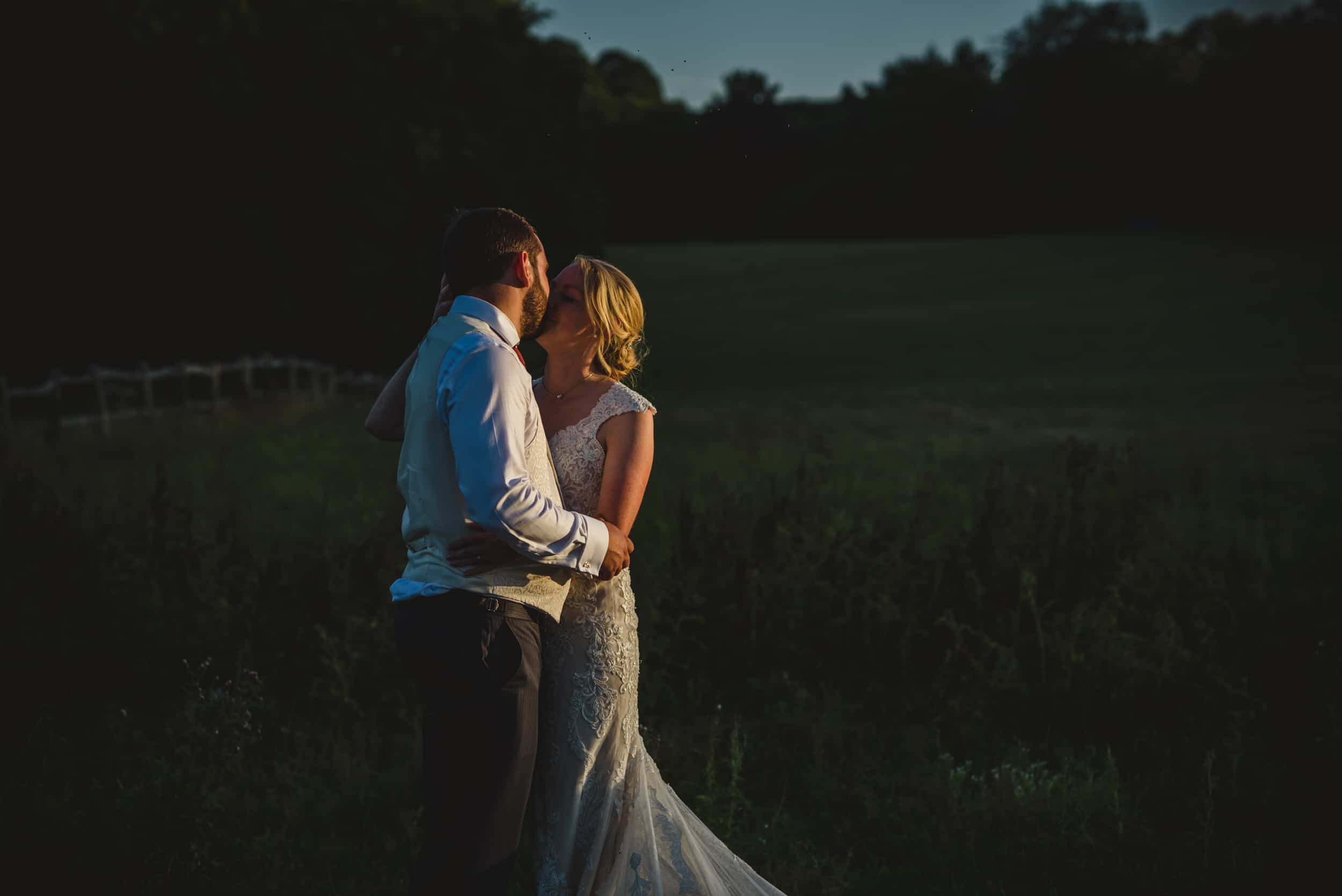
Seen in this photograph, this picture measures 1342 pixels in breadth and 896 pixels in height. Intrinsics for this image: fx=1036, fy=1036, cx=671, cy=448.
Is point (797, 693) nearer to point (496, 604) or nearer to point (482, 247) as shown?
point (496, 604)

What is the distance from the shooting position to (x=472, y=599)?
2793 millimetres

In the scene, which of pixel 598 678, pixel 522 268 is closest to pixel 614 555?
pixel 598 678

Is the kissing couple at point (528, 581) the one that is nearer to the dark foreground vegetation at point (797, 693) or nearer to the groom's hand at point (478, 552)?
the groom's hand at point (478, 552)

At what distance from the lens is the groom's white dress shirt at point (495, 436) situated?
8.45 feet

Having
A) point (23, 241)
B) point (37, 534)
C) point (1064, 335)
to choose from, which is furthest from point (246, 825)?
point (1064, 335)

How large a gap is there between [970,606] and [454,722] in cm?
458

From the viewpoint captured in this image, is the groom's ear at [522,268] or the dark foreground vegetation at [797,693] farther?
the dark foreground vegetation at [797,693]

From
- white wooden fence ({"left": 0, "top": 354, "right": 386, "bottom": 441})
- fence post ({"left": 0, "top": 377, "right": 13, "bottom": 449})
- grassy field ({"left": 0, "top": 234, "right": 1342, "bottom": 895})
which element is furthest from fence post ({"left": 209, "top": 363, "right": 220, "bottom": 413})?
grassy field ({"left": 0, "top": 234, "right": 1342, "bottom": 895})

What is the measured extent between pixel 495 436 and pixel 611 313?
2.49 ft

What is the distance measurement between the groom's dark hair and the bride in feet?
1.27

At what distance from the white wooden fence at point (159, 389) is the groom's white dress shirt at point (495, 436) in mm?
12962

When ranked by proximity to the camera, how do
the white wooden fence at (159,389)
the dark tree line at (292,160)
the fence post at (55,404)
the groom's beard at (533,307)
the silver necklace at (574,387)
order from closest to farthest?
the groom's beard at (533,307), the silver necklace at (574,387), the fence post at (55,404), the white wooden fence at (159,389), the dark tree line at (292,160)

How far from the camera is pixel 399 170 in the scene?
2766 cm

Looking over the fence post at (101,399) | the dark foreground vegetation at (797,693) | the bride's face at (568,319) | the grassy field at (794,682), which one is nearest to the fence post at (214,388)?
the fence post at (101,399)
